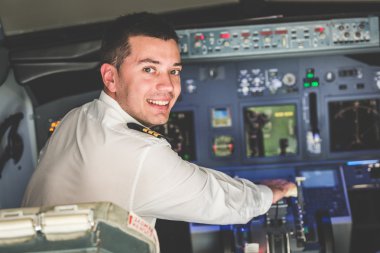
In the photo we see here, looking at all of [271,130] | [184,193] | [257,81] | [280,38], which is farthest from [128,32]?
[271,130]

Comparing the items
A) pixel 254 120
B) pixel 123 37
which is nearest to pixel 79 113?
pixel 123 37

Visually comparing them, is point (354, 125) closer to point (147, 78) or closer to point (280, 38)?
point (280, 38)

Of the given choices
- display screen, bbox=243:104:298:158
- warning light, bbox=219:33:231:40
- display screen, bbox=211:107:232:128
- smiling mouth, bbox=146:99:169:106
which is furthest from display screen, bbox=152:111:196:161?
smiling mouth, bbox=146:99:169:106

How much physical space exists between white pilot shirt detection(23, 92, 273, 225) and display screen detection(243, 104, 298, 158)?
1.07 m

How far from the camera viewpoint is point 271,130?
299 centimetres

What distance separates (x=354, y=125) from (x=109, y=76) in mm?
1557

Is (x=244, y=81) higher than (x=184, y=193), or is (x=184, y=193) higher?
(x=244, y=81)

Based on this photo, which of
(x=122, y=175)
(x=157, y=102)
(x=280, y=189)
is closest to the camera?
(x=122, y=175)

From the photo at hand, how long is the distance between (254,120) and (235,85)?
0.22 meters

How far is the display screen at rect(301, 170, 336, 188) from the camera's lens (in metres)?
2.88

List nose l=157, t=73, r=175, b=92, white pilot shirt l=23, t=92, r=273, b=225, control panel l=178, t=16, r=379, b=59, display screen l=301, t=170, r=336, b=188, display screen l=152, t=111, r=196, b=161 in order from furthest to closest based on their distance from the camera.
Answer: display screen l=152, t=111, r=196, b=161, display screen l=301, t=170, r=336, b=188, control panel l=178, t=16, r=379, b=59, nose l=157, t=73, r=175, b=92, white pilot shirt l=23, t=92, r=273, b=225

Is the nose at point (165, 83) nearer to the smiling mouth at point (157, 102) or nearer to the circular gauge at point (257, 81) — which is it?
the smiling mouth at point (157, 102)

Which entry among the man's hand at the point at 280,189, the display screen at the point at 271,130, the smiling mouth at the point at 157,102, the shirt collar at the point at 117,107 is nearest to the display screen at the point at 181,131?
the display screen at the point at 271,130

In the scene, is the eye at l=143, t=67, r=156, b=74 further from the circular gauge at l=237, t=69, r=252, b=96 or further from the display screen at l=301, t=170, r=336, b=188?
the display screen at l=301, t=170, r=336, b=188
